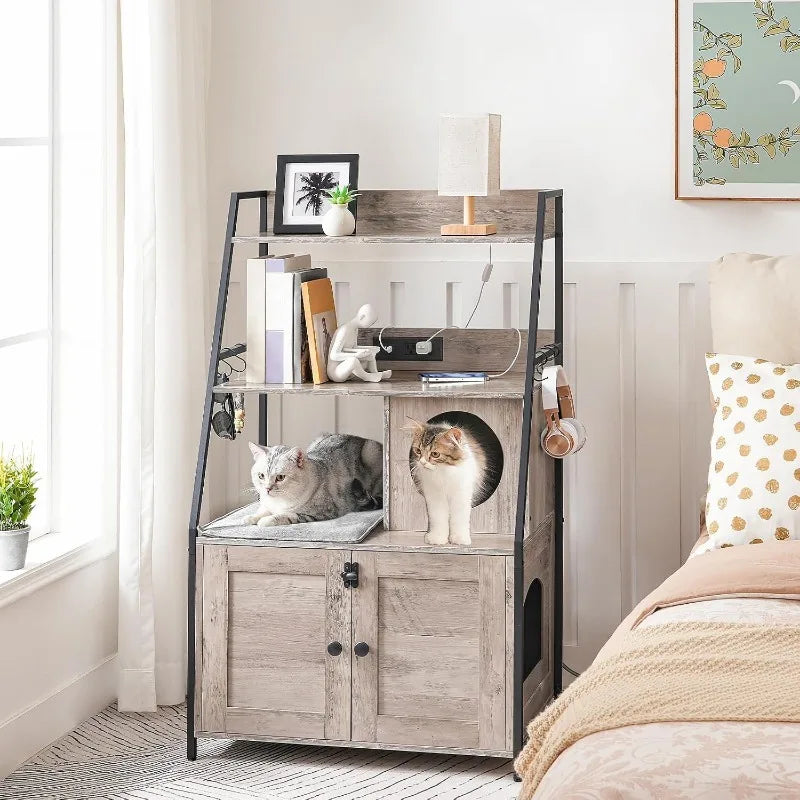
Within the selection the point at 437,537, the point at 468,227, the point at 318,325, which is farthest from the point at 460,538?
the point at 468,227

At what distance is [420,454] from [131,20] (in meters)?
1.28

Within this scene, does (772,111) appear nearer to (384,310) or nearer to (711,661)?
(384,310)

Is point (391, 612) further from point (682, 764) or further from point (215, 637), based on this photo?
point (682, 764)

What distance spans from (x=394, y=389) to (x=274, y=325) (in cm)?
32

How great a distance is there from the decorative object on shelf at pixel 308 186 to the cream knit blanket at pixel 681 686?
4.74 feet

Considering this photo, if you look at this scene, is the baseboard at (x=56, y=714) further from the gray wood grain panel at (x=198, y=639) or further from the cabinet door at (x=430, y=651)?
the cabinet door at (x=430, y=651)

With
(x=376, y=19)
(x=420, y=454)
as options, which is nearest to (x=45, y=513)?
(x=420, y=454)

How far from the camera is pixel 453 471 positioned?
2646 millimetres

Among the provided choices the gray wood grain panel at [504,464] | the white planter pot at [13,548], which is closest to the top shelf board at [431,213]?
the gray wood grain panel at [504,464]

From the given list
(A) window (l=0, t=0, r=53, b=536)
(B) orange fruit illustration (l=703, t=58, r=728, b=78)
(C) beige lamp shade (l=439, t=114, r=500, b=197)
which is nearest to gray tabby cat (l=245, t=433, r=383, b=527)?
(A) window (l=0, t=0, r=53, b=536)

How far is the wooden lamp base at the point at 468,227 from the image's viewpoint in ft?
8.86

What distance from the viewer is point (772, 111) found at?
2994 millimetres

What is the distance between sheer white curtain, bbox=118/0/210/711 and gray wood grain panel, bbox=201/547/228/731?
348 mm

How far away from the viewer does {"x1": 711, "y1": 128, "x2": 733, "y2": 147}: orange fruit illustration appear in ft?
9.91
